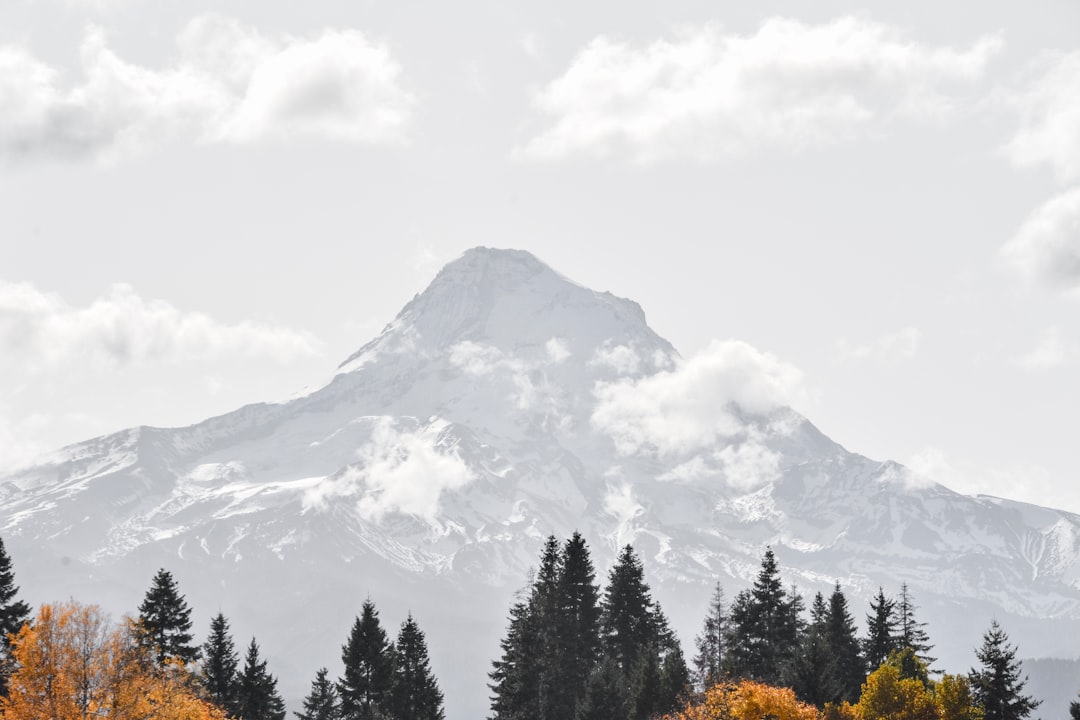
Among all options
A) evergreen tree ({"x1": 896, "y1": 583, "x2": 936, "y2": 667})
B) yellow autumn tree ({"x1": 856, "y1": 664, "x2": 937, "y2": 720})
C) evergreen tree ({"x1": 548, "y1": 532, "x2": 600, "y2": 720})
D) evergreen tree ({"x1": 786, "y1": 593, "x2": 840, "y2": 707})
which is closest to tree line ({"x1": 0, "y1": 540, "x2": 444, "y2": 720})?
evergreen tree ({"x1": 548, "y1": 532, "x2": 600, "y2": 720})

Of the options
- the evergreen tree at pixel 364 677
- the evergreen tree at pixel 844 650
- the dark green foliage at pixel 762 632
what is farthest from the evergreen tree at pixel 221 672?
the evergreen tree at pixel 844 650

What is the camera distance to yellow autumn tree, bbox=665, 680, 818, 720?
6625cm

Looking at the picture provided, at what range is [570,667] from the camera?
90.3 m

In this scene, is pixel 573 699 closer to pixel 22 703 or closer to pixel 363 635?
pixel 363 635

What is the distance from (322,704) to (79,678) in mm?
44181

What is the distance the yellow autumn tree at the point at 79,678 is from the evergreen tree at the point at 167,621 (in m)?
15.3

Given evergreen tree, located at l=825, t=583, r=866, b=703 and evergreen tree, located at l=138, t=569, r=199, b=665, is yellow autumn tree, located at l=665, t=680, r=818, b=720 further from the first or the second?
evergreen tree, located at l=138, t=569, r=199, b=665

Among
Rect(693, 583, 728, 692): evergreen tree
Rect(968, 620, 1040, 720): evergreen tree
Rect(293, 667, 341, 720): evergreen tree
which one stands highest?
Rect(693, 583, 728, 692): evergreen tree

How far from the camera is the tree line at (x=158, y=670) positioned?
193 ft

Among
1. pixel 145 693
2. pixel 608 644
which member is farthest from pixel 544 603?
pixel 145 693

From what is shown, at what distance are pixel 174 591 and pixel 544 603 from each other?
1024 inches

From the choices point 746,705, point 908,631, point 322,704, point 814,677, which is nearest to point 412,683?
point 322,704

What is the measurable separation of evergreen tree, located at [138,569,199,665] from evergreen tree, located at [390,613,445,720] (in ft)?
59.0

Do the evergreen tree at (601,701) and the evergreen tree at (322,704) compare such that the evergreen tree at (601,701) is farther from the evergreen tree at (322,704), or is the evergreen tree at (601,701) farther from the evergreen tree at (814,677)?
the evergreen tree at (322,704)
